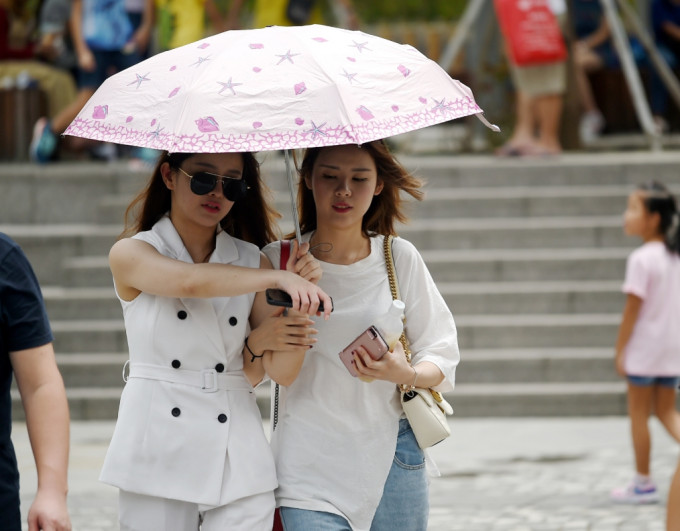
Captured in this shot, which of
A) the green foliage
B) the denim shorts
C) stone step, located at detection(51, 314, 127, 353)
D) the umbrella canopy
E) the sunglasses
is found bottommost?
the green foliage

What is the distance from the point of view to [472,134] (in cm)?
1283

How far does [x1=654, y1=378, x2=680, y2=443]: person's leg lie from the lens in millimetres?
6805

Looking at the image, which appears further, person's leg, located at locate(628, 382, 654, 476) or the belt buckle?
person's leg, located at locate(628, 382, 654, 476)

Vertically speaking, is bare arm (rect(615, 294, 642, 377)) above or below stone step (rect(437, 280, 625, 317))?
above

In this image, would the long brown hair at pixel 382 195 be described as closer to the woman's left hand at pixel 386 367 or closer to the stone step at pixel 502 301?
the woman's left hand at pixel 386 367

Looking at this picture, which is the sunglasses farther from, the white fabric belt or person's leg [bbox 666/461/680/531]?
person's leg [bbox 666/461/680/531]

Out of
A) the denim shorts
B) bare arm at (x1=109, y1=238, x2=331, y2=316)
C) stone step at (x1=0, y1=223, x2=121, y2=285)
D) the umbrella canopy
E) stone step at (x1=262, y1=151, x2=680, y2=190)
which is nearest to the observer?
the umbrella canopy

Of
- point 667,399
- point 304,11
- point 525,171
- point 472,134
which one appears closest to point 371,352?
point 667,399

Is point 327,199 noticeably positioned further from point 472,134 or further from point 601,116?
point 601,116

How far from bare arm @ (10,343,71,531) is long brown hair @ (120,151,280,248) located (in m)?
0.83

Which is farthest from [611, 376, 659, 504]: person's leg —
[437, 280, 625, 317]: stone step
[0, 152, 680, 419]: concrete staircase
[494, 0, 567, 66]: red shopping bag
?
[494, 0, 567, 66]: red shopping bag

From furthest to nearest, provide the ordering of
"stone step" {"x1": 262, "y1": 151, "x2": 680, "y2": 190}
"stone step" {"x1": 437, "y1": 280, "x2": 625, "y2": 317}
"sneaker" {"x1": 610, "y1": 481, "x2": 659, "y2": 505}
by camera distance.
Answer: "stone step" {"x1": 262, "y1": 151, "x2": 680, "y2": 190} → "stone step" {"x1": 437, "y1": 280, "x2": 625, "y2": 317} → "sneaker" {"x1": 610, "y1": 481, "x2": 659, "y2": 505}

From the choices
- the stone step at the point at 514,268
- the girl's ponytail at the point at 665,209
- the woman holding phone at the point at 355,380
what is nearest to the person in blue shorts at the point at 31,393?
the woman holding phone at the point at 355,380

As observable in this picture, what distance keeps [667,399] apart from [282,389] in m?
3.62
